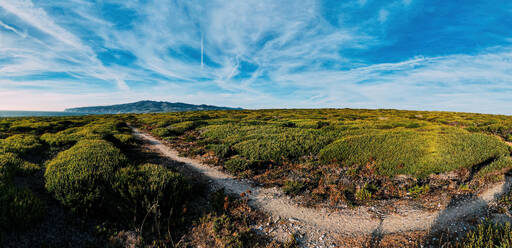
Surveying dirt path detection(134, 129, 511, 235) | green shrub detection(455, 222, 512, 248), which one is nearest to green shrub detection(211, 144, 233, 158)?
dirt path detection(134, 129, 511, 235)

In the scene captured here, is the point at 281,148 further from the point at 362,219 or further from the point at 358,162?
the point at 362,219

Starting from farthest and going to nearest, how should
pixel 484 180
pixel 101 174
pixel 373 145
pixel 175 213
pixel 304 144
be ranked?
1. pixel 304 144
2. pixel 373 145
3. pixel 484 180
4. pixel 101 174
5. pixel 175 213

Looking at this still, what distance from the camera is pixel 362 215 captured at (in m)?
7.79

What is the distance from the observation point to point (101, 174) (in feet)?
25.8

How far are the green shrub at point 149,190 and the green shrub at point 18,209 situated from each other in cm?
204

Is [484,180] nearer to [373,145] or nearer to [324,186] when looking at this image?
[373,145]

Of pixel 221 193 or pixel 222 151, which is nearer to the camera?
pixel 221 193

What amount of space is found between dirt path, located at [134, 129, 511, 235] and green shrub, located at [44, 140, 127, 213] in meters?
5.33

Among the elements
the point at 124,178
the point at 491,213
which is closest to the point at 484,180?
the point at 491,213

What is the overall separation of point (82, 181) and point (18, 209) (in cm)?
174

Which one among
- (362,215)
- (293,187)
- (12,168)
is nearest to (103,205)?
(12,168)

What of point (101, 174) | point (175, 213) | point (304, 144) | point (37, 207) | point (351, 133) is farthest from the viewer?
point (351, 133)

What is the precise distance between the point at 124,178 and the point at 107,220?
5.21ft

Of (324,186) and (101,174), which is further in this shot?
(324,186)
